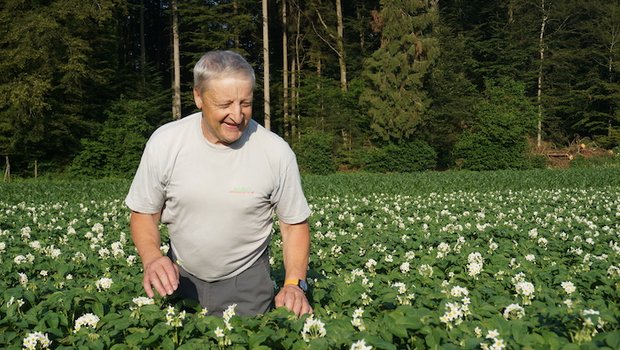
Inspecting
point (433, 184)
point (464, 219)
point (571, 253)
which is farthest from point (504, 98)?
→ point (571, 253)

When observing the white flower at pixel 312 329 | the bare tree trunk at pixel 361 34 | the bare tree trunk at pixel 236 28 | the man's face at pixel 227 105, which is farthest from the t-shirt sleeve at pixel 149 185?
the bare tree trunk at pixel 361 34

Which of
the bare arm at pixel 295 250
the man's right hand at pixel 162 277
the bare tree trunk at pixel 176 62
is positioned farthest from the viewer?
the bare tree trunk at pixel 176 62

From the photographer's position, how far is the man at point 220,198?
3076mm

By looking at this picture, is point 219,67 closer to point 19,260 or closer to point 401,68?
point 19,260

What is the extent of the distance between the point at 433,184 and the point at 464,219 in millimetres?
12515

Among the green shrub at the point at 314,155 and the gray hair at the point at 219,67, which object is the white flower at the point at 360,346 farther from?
the green shrub at the point at 314,155

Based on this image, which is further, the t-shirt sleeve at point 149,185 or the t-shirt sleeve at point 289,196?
the t-shirt sleeve at point 289,196

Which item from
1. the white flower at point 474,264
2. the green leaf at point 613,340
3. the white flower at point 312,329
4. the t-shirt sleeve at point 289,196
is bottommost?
the white flower at point 474,264

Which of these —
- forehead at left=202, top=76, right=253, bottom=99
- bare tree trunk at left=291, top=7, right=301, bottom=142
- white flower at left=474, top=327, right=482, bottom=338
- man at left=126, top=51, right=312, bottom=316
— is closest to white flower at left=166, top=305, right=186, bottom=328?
man at left=126, top=51, right=312, bottom=316

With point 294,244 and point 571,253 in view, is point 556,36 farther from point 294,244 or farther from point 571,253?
point 294,244

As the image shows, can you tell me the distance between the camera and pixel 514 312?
3156mm

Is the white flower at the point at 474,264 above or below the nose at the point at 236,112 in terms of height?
below

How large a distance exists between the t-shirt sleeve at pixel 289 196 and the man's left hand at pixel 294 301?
42 centimetres

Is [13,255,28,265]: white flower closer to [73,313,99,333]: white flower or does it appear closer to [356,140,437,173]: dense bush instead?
[73,313,99,333]: white flower
